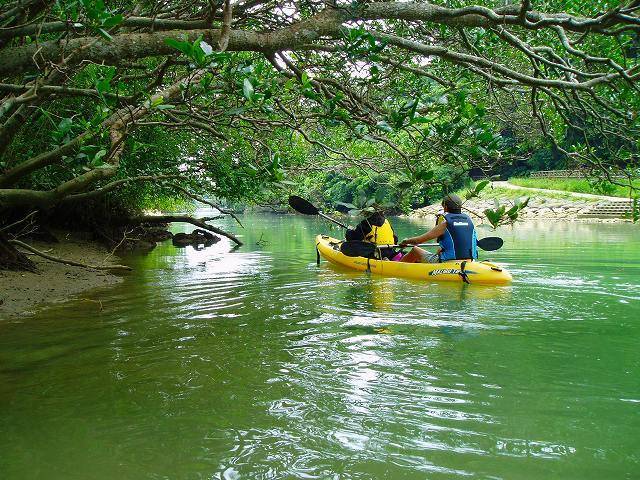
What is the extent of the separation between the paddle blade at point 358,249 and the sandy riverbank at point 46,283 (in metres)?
4.21

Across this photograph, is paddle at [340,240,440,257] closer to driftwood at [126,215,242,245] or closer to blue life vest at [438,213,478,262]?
blue life vest at [438,213,478,262]

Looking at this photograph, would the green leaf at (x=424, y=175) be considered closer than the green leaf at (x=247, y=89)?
No

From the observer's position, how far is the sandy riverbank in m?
6.97

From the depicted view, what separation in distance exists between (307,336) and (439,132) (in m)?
2.43

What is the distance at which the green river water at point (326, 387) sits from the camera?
120 inches

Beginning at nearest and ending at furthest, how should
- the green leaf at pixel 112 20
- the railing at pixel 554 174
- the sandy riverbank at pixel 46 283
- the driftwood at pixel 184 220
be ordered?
1. the green leaf at pixel 112 20
2. the sandy riverbank at pixel 46 283
3. the driftwood at pixel 184 220
4. the railing at pixel 554 174

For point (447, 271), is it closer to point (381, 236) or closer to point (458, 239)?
point (458, 239)

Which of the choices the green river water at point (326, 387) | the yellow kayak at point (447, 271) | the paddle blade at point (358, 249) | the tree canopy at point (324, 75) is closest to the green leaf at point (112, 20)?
the tree canopy at point (324, 75)

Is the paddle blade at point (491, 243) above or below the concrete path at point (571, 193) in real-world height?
below

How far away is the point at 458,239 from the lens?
29.9ft

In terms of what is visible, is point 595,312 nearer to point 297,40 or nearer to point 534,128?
point 534,128

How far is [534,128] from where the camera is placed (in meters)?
6.99

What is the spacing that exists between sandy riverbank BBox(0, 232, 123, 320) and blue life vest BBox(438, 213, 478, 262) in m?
5.20

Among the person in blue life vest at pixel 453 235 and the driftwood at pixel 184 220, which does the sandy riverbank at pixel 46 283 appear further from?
the person in blue life vest at pixel 453 235
